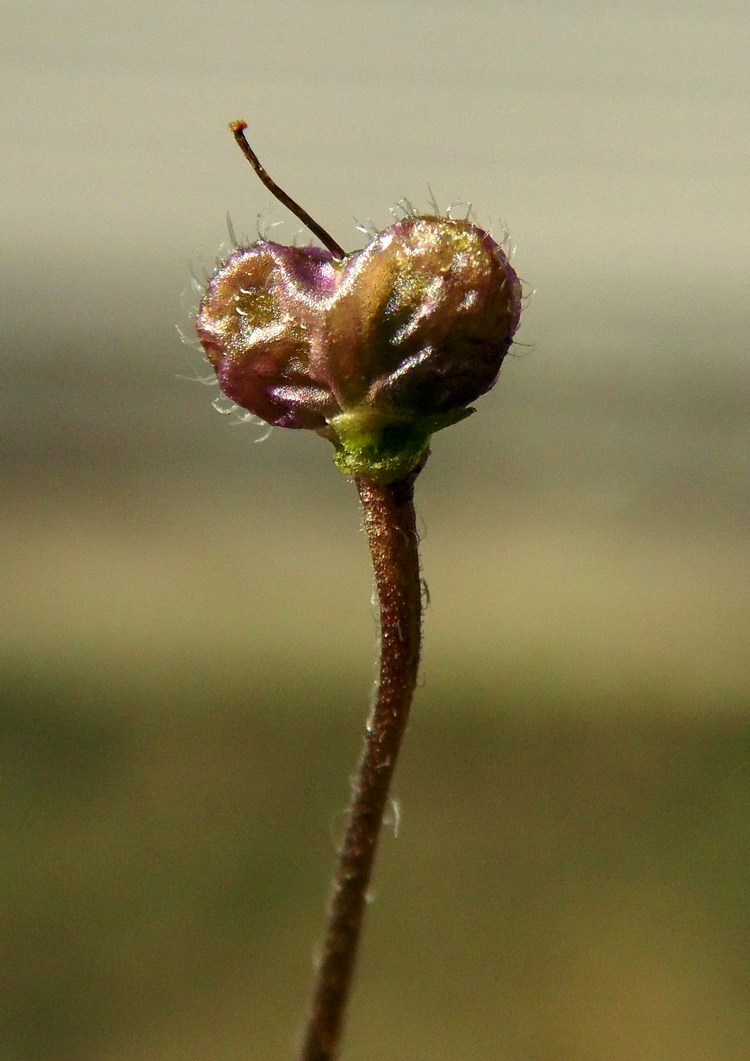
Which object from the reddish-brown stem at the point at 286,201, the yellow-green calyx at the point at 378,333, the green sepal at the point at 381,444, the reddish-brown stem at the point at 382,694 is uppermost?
the reddish-brown stem at the point at 286,201

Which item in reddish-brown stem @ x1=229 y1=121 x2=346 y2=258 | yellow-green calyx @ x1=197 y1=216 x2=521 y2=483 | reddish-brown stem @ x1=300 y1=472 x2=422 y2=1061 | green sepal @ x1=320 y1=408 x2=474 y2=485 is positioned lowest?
reddish-brown stem @ x1=300 y1=472 x2=422 y2=1061

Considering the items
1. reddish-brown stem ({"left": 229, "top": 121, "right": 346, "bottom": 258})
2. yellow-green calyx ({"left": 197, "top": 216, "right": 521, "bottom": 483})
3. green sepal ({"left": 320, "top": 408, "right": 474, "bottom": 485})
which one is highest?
reddish-brown stem ({"left": 229, "top": 121, "right": 346, "bottom": 258})

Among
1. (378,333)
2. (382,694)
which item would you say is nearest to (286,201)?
(378,333)

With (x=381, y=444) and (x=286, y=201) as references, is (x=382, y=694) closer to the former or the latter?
(x=381, y=444)

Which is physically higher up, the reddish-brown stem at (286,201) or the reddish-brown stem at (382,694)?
the reddish-brown stem at (286,201)

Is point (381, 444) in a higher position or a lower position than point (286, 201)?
lower

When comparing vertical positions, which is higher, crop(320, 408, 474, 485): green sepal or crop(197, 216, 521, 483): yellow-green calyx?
crop(197, 216, 521, 483): yellow-green calyx

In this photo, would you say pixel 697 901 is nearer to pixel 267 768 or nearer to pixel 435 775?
pixel 435 775

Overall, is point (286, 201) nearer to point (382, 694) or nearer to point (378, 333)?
point (378, 333)
